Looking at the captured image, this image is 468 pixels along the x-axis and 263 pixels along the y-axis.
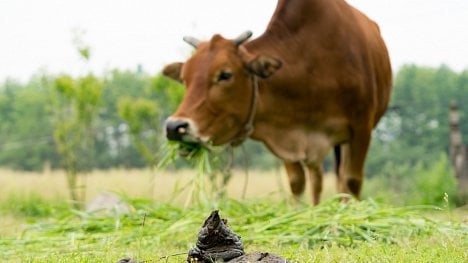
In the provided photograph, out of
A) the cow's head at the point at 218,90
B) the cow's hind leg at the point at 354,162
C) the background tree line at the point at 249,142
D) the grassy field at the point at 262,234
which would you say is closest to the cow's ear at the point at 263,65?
the cow's head at the point at 218,90

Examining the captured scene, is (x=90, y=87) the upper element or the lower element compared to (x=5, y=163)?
upper

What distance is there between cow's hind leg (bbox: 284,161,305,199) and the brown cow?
425 mm

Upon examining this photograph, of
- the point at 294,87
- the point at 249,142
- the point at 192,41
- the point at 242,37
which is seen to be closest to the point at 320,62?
the point at 294,87

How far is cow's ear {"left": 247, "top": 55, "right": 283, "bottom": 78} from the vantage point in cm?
612

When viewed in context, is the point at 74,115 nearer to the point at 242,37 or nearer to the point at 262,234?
the point at 242,37

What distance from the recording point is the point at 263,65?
6.13 meters

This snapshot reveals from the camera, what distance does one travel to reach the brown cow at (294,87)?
6.04 metres

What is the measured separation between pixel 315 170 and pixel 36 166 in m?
16.0

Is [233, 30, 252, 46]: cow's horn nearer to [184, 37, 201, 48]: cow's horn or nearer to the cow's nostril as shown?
[184, 37, 201, 48]: cow's horn

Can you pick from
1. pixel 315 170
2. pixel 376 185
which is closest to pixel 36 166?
pixel 376 185

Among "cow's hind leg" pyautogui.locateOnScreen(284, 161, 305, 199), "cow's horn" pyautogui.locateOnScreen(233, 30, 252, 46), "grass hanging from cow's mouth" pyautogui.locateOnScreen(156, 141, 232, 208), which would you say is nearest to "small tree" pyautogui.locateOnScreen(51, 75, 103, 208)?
"cow's hind leg" pyautogui.locateOnScreen(284, 161, 305, 199)

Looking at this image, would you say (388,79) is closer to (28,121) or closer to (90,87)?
(90,87)

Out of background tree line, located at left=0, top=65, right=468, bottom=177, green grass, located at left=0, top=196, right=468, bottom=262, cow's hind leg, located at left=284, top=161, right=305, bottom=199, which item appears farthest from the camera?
background tree line, located at left=0, top=65, right=468, bottom=177

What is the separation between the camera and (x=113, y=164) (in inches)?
865
